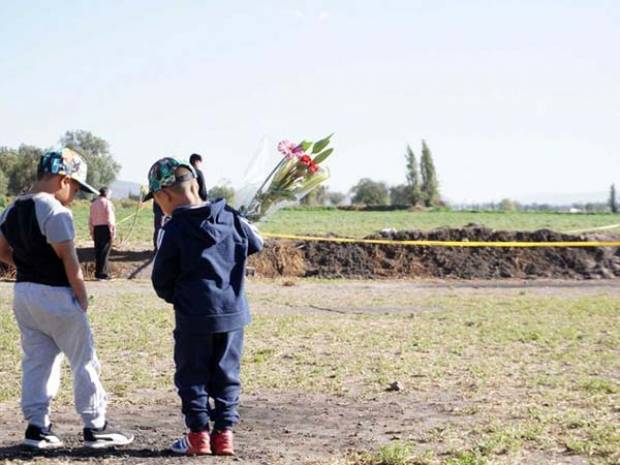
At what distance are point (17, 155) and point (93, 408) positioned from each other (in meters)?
51.6

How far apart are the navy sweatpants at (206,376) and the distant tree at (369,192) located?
98.3 metres

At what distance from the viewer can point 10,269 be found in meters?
18.4

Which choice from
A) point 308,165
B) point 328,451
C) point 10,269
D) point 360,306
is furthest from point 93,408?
point 10,269

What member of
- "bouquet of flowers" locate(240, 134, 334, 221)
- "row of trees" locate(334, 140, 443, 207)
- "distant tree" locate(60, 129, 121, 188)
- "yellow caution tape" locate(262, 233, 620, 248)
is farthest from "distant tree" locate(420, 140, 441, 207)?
"bouquet of flowers" locate(240, 134, 334, 221)

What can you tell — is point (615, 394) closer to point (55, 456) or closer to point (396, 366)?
point (396, 366)

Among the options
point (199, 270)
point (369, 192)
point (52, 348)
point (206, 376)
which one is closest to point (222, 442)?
point (206, 376)

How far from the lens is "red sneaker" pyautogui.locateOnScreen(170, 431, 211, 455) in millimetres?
5586

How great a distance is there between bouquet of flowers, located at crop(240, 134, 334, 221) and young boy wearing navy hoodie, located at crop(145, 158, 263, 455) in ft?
5.68

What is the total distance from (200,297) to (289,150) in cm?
292

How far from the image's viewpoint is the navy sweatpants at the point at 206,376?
219 inches

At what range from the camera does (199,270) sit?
5543 mm

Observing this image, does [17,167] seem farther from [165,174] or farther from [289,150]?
[165,174]

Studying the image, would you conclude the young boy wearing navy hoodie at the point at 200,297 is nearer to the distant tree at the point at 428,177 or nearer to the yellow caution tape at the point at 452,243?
the yellow caution tape at the point at 452,243

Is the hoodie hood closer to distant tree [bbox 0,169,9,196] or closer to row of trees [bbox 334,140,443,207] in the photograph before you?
distant tree [bbox 0,169,9,196]
